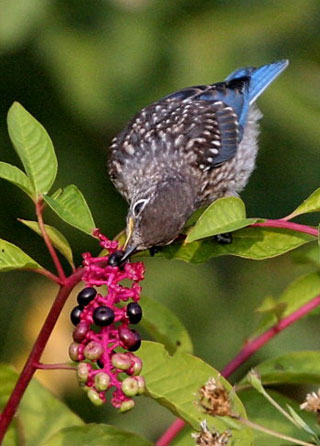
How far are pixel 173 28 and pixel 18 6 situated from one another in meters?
0.83

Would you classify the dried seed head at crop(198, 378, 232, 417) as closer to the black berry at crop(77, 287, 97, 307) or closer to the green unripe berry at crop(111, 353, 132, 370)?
the green unripe berry at crop(111, 353, 132, 370)

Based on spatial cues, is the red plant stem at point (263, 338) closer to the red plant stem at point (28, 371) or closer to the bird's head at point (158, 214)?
the bird's head at point (158, 214)

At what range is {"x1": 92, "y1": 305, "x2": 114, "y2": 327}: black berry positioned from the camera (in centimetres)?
241

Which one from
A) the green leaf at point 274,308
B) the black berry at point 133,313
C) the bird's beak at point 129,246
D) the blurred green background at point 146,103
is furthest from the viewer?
the blurred green background at point 146,103

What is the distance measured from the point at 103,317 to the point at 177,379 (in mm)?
455

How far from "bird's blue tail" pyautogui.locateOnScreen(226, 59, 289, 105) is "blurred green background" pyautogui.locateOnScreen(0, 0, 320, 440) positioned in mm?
52

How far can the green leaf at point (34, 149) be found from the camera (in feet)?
9.59

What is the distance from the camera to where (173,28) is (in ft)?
16.4

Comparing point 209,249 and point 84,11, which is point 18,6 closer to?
point 84,11

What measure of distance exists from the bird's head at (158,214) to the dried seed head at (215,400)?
29.2 inches

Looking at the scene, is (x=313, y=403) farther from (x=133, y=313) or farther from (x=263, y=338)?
(x=263, y=338)

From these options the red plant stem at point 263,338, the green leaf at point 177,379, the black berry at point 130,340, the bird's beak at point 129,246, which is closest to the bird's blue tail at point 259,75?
the bird's beak at point 129,246

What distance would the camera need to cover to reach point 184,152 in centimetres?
437

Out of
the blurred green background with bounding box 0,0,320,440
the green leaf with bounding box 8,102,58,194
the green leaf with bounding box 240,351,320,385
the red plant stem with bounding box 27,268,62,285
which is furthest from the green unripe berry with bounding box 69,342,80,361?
the blurred green background with bounding box 0,0,320,440
